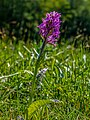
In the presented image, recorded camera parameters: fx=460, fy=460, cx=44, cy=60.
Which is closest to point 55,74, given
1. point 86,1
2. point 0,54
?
point 0,54

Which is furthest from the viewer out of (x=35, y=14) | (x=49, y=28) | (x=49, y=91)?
(x=35, y=14)

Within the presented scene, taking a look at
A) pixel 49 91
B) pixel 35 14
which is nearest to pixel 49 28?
pixel 49 91

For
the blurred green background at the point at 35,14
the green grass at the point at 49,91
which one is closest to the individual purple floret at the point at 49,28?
the green grass at the point at 49,91

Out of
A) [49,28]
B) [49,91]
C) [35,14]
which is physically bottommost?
[49,91]

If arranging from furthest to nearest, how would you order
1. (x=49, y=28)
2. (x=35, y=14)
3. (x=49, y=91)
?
(x=35, y=14) < (x=49, y=91) < (x=49, y=28)

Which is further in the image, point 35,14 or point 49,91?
point 35,14

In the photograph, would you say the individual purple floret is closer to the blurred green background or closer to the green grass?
the green grass

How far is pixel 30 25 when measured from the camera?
10281 millimetres

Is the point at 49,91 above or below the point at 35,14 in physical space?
below

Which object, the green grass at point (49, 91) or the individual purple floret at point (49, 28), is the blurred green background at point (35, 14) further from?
the individual purple floret at point (49, 28)

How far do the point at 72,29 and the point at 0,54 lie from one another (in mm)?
5666

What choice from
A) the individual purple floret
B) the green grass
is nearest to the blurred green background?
the green grass

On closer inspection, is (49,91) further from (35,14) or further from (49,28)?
(35,14)

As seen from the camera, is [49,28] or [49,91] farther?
[49,91]
